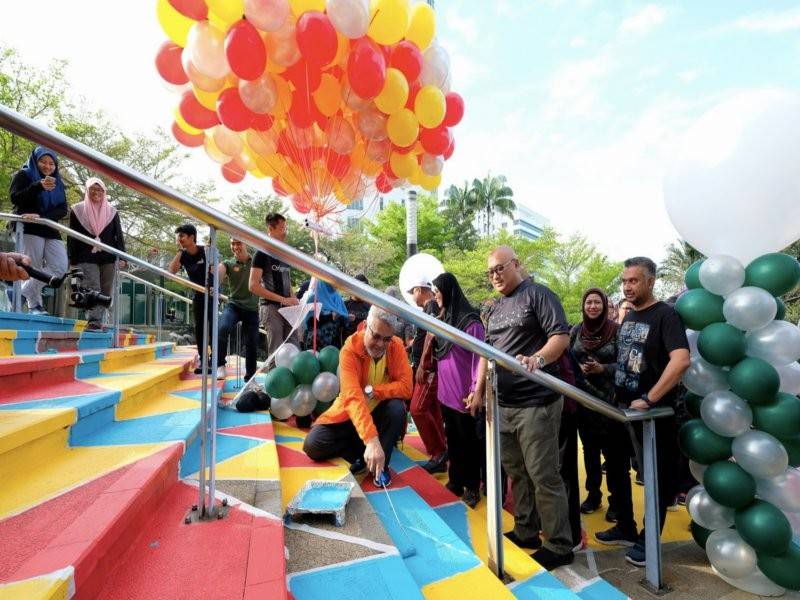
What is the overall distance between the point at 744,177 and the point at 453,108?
2757 millimetres

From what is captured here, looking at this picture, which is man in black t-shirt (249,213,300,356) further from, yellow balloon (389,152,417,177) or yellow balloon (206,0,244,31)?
yellow balloon (206,0,244,31)

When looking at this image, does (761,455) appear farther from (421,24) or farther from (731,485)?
(421,24)

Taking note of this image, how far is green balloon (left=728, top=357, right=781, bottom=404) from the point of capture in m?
2.36

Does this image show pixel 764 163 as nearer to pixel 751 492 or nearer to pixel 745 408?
pixel 745 408

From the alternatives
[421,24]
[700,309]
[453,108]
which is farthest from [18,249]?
[700,309]

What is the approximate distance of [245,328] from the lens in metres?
4.36

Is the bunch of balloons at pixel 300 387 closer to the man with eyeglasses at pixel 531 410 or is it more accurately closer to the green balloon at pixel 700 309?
the man with eyeglasses at pixel 531 410

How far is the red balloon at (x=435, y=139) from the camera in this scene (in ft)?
14.3

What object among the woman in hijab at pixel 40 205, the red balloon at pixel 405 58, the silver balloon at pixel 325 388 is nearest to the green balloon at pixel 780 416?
the silver balloon at pixel 325 388

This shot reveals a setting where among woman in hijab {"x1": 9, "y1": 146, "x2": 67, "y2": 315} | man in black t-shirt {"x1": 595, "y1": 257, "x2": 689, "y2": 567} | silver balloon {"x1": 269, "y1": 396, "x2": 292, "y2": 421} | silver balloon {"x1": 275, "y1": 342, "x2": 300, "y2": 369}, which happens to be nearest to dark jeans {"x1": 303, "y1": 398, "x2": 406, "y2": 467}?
silver balloon {"x1": 269, "y1": 396, "x2": 292, "y2": 421}

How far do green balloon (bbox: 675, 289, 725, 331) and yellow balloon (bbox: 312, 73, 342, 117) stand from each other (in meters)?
3.02

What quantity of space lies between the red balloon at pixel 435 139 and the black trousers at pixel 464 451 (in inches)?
103

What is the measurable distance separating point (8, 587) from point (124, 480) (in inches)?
20.7

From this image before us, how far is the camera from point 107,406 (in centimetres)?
218
